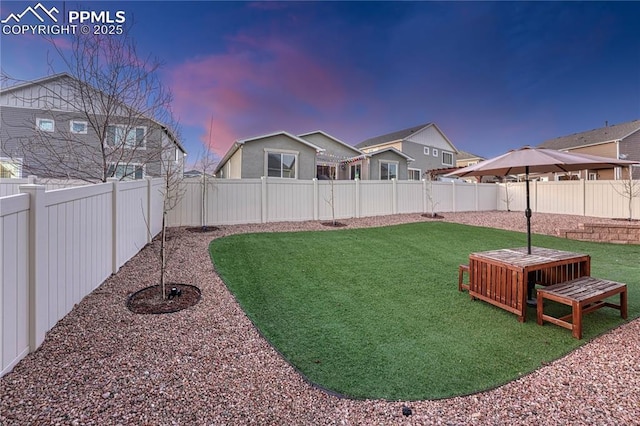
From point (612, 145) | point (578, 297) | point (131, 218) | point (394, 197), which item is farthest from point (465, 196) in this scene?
point (612, 145)

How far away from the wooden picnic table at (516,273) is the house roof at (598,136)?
2676 cm

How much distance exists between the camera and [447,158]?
1224 inches

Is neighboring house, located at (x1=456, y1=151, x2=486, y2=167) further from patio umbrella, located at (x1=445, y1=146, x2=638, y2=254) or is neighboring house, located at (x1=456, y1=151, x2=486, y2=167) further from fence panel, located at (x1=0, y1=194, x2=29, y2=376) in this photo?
fence panel, located at (x1=0, y1=194, x2=29, y2=376)

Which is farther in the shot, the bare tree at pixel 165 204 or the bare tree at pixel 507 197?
the bare tree at pixel 507 197

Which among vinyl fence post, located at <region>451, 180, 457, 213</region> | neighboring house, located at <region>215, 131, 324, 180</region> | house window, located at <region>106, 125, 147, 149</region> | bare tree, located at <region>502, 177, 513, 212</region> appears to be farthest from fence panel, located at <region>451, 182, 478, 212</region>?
house window, located at <region>106, 125, 147, 149</region>

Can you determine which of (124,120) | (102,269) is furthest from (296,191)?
(102,269)

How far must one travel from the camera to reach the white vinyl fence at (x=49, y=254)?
2.28 m

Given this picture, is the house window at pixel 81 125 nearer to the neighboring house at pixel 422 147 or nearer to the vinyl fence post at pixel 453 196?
the vinyl fence post at pixel 453 196

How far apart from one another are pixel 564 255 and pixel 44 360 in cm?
616

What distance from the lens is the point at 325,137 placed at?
22.3 m

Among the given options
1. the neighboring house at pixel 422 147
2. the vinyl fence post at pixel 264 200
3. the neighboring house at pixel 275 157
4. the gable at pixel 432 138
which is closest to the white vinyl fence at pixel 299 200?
the vinyl fence post at pixel 264 200

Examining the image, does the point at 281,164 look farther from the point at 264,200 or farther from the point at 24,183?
the point at 24,183

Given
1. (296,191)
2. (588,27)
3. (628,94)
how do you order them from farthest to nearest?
(628,94) → (588,27) → (296,191)

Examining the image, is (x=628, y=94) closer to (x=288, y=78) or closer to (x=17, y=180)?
(x=288, y=78)
